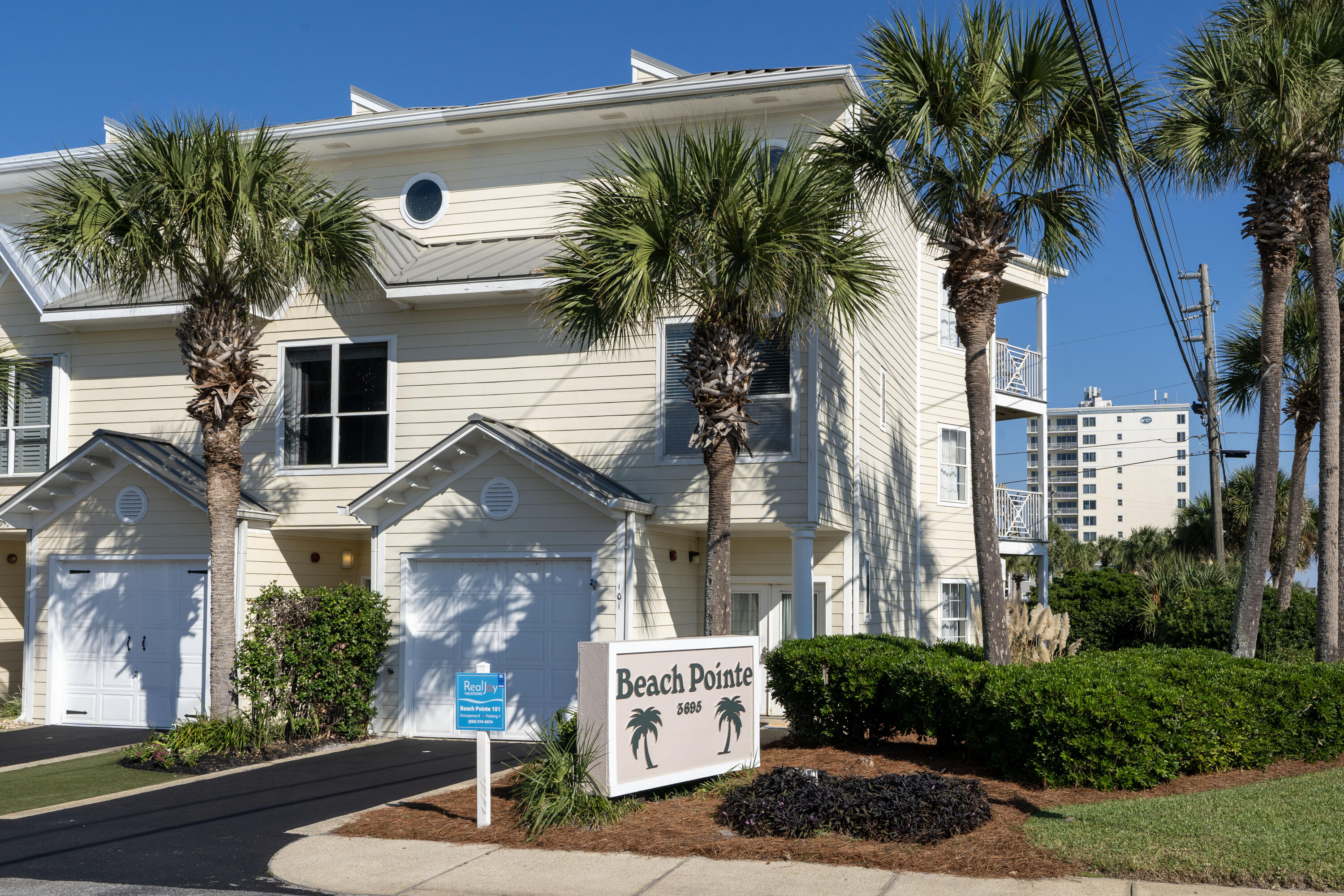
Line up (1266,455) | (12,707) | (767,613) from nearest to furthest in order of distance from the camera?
(1266,455), (767,613), (12,707)

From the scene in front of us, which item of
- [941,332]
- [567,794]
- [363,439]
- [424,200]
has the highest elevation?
[424,200]

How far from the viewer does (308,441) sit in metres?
16.6

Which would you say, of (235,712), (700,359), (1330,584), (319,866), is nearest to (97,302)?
(235,712)

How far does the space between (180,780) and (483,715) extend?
4728 mm

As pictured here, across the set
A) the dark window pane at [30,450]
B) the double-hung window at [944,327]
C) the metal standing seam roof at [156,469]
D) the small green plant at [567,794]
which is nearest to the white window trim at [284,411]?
the metal standing seam roof at [156,469]

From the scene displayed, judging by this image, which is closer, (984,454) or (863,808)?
(863,808)

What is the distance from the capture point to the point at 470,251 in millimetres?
16891

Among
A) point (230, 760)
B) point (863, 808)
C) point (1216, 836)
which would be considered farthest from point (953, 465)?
point (1216, 836)

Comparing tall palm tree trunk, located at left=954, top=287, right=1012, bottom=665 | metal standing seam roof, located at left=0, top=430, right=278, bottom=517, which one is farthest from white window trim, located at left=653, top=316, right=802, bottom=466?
metal standing seam roof, located at left=0, top=430, right=278, bottom=517

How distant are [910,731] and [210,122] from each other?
10.1 metres

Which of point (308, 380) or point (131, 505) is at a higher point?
point (308, 380)

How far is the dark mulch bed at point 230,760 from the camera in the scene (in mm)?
12477

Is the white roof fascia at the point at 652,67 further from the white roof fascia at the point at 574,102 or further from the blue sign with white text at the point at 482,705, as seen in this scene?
the blue sign with white text at the point at 482,705

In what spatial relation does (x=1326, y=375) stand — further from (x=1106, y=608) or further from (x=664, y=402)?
(x=1106, y=608)
